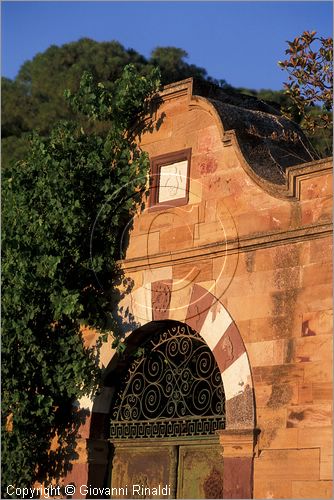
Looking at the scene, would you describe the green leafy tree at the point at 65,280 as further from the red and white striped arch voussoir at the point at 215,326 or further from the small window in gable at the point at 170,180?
the red and white striped arch voussoir at the point at 215,326

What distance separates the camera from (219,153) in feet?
36.7

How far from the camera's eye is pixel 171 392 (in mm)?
11312

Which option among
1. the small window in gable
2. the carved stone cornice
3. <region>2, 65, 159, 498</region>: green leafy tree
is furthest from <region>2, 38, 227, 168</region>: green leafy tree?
the carved stone cornice

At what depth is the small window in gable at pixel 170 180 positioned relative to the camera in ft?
37.7

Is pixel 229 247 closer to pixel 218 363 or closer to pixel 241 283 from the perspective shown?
pixel 241 283

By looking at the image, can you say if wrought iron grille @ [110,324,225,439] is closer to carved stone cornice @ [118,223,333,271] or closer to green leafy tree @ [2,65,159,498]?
green leafy tree @ [2,65,159,498]

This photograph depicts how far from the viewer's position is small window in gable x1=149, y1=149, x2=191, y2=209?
11.5m

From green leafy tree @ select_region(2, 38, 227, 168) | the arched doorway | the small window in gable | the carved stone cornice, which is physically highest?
green leafy tree @ select_region(2, 38, 227, 168)

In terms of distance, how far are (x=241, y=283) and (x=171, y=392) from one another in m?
1.58

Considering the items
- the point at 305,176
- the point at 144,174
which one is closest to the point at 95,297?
the point at 144,174

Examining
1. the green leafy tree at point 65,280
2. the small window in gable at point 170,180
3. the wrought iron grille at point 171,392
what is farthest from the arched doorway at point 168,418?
the small window in gable at point 170,180

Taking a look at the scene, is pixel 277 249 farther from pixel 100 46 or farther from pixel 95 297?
pixel 100 46

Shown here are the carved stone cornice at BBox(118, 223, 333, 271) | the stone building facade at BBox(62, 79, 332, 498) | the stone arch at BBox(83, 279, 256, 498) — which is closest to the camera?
the stone building facade at BBox(62, 79, 332, 498)

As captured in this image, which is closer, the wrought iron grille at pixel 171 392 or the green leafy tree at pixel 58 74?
the wrought iron grille at pixel 171 392
